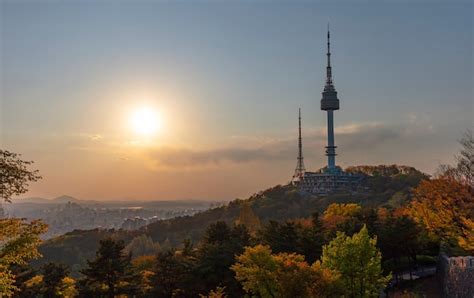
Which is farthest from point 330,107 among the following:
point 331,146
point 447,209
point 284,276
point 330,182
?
point 284,276

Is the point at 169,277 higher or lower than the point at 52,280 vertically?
higher

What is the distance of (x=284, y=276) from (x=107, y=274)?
A: 14.2 meters

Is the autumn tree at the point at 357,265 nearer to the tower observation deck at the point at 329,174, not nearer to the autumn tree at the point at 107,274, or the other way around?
the autumn tree at the point at 107,274

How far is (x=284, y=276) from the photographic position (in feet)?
100

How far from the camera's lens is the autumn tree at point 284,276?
98.1 ft

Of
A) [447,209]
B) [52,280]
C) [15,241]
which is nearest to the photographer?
[15,241]

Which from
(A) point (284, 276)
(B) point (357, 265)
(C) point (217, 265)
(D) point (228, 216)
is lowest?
(C) point (217, 265)

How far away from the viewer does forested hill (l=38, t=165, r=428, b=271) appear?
139625 mm

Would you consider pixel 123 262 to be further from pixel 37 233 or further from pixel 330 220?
pixel 330 220

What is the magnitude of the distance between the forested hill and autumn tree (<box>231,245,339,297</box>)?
10057cm

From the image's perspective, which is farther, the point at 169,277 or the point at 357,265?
the point at 169,277

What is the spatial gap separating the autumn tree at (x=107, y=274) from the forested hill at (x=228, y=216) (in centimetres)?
9536

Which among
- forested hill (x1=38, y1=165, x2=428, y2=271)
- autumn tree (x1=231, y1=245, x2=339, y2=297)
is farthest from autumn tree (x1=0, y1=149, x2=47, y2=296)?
forested hill (x1=38, y1=165, x2=428, y2=271)

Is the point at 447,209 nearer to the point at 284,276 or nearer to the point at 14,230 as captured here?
the point at 284,276
